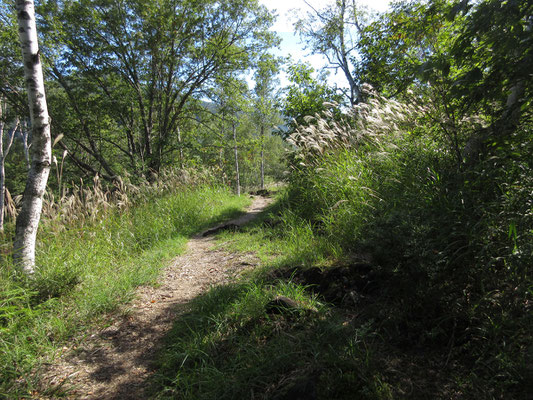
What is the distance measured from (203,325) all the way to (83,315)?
1460mm

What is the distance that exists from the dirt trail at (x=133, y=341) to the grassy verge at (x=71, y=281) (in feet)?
0.62

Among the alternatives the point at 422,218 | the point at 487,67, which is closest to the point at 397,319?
the point at 422,218

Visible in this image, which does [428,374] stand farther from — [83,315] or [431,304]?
[83,315]

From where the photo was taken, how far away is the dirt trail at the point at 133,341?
6.81ft

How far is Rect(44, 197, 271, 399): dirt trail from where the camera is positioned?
6.81ft

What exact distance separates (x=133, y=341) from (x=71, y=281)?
137cm

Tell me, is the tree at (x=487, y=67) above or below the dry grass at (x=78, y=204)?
above

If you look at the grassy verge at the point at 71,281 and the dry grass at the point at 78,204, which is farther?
the dry grass at the point at 78,204

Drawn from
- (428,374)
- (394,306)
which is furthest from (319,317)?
(428,374)

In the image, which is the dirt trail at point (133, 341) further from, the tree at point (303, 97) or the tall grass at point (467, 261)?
the tree at point (303, 97)

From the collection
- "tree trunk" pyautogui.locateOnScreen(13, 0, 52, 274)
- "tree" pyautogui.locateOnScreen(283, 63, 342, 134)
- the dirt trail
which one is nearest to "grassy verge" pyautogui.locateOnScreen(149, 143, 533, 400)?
the dirt trail

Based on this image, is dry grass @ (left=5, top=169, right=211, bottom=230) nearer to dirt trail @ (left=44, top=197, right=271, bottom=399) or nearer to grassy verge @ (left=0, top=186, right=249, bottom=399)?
grassy verge @ (left=0, top=186, right=249, bottom=399)

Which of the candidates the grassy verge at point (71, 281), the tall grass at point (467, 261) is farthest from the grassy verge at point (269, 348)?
the grassy verge at point (71, 281)

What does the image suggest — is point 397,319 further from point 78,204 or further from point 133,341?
point 78,204
